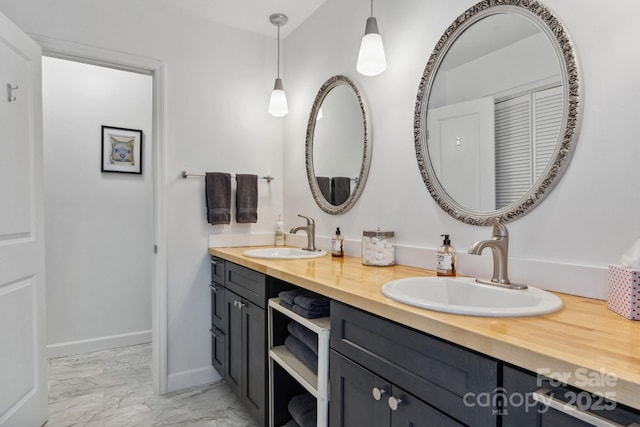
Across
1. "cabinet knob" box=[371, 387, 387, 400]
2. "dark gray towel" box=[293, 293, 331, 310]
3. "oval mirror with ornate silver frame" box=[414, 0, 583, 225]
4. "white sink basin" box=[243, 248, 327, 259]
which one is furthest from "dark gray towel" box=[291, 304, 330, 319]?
"oval mirror with ornate silver frame" box=[414, 0, 583, 225]

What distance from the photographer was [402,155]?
1712mm

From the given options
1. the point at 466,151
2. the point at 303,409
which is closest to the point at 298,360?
the point at 303,409

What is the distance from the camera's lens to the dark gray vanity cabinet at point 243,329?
1.68 meters

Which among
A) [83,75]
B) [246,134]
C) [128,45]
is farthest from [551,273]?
[83,75]

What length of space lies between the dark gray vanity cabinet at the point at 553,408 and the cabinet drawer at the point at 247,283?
1.15 m

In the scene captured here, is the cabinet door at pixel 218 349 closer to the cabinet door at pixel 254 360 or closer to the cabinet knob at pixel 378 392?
the cabinet door at pixel 254 360

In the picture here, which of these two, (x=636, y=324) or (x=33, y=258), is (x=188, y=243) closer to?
(x=33, y=258)

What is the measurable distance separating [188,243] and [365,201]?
4.03 ft

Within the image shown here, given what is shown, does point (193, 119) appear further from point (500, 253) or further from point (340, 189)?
point (500, 253)

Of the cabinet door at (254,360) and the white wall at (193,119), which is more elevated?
the white wall at (193,119)

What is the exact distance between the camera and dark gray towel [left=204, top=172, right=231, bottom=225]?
7.86ft

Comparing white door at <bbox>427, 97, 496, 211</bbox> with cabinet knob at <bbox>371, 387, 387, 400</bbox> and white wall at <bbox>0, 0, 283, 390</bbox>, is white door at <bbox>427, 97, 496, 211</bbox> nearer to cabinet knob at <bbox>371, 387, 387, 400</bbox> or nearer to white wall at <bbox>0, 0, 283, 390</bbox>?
cabinet knob at <bbox>371, 387, 387, 400</bbox>

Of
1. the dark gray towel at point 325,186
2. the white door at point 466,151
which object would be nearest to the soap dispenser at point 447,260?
the white door at point 466,151

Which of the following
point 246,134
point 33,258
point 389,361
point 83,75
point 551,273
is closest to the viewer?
point 389,361
